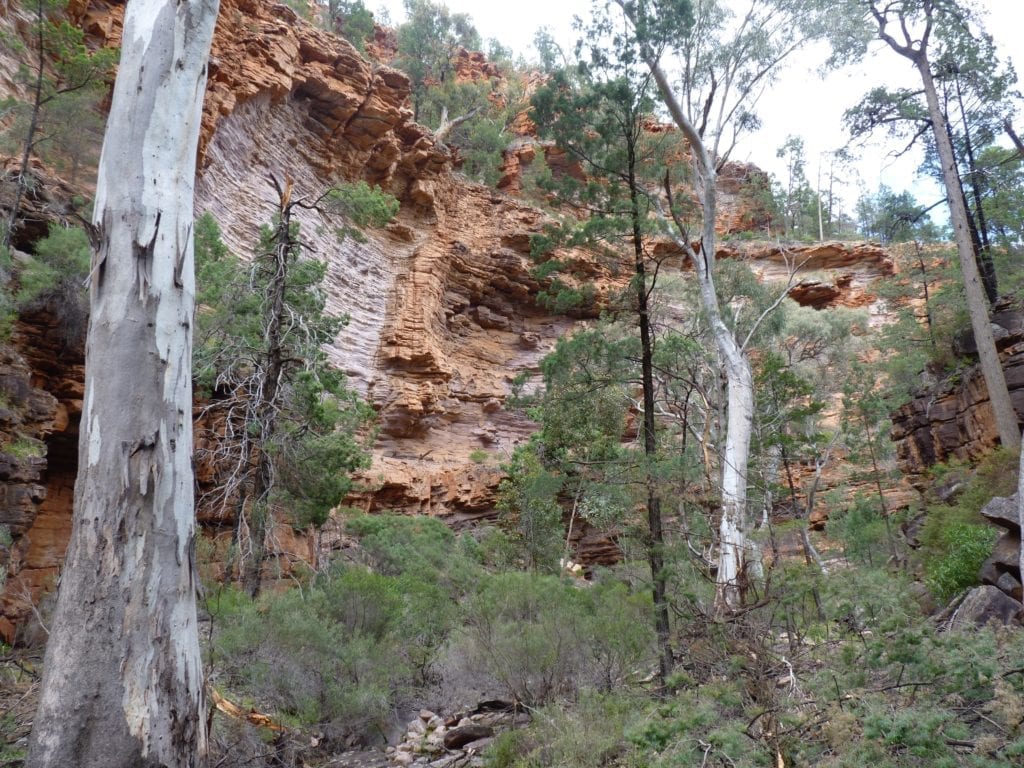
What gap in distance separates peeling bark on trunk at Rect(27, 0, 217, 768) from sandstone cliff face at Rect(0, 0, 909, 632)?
13014 millimetres

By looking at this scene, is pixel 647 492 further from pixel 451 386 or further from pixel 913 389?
pixel 451 386

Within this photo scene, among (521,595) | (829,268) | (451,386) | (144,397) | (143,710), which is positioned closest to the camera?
(143,710)

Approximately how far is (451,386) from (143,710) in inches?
864

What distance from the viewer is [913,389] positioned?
15.5 metres

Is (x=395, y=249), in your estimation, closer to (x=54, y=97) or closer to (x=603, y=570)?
(x=54, y=97)

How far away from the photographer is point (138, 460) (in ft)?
9.23

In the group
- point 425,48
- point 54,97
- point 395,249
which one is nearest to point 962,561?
point 54,97

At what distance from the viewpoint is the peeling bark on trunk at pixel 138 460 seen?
2492mm

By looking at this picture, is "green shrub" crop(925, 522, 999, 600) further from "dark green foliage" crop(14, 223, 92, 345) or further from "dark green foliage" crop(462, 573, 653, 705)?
"dark green foliage" crop(14, 223, 92, 345)

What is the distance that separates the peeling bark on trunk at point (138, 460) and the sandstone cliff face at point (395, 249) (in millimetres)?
13014

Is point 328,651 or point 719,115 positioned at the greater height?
point 719,115

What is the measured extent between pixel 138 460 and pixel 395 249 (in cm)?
2341

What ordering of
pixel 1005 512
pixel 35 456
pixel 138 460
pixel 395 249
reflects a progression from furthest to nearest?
1. pixel 395 249
2. pixel 35 456
3. pixel 1005 512
4. pixel 138 460

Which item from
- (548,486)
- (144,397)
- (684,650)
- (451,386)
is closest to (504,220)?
(451,386)
